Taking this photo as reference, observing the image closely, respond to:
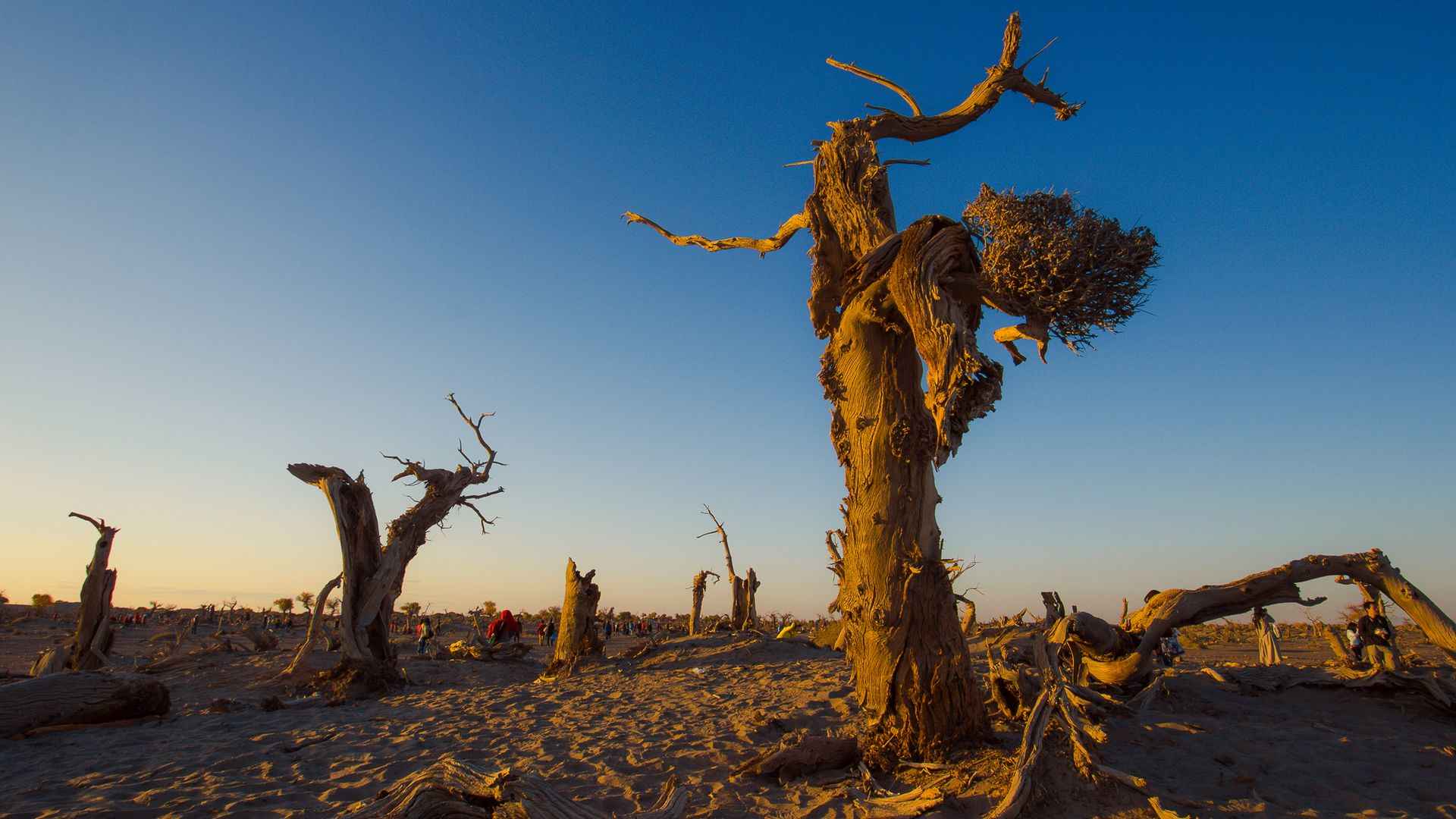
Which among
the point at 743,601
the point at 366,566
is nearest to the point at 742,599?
the point at 743,601

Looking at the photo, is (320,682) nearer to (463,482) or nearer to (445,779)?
(463,482)

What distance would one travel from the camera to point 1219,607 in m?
6.75

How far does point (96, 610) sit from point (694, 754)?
1453 centimetres

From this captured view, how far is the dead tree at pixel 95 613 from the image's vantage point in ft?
42.0

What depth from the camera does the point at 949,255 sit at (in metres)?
4.98

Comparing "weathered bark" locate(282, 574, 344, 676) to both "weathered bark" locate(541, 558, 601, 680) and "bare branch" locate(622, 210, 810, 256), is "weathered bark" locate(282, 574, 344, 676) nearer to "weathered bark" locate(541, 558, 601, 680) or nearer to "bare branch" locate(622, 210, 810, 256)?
"weathered bark" locate(541, 558, 601, 680)

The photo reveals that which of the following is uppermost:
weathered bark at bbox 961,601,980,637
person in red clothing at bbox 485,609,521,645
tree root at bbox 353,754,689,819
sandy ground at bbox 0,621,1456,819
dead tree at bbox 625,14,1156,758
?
dead tree at bbox 625,14,1156,758

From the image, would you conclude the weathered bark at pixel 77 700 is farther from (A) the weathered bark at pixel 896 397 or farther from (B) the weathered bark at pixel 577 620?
(A) the weathered bark at pixel 896 397

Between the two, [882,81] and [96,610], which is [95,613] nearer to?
[96,610]

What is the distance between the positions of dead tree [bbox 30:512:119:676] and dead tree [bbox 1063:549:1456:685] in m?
17.4

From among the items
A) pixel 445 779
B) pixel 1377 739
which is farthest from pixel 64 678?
pixel 1377 739

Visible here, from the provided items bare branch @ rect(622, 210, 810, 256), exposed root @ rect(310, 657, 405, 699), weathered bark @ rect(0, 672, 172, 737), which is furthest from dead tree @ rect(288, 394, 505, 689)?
bare branch @ rect(622, 210, 810, 256)

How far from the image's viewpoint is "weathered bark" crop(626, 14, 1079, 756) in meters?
4.66

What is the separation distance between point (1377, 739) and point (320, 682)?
14013mm
